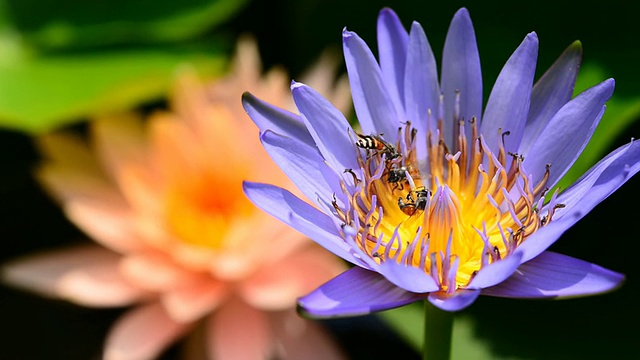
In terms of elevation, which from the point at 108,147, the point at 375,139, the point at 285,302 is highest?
the point at 375,139

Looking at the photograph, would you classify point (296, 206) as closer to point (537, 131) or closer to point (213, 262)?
point (537, 131)

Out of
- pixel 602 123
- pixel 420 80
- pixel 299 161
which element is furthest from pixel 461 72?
pixel 602 123

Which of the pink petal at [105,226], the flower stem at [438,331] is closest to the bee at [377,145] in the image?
the flower stem at [438,331]

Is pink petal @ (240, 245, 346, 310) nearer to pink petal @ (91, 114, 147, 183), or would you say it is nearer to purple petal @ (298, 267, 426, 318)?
pink petal @ (91, 114, 147, 183)

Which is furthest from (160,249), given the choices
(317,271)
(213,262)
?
(317,271)

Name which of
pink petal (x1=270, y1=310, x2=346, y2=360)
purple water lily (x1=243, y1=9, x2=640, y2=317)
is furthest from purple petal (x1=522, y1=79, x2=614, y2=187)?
pink petal (x1=270, y1=310, x2=346, y2=360)

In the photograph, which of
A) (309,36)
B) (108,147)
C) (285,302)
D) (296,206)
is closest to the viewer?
(296,206)

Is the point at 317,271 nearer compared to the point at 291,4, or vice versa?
the point at 317,271

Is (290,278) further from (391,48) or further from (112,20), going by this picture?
(112,20)
